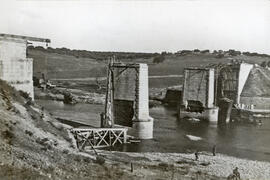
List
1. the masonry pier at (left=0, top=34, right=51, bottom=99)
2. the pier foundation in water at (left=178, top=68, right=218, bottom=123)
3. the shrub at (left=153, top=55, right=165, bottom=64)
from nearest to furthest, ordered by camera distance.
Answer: the masonry pier at (left=0, top=34, right=51, bottom=99) < the pier foundation in water at (left=178, top=68, right=218, bottom=123) < the shrub at (left=153, top=55, right=165, bottom=64)

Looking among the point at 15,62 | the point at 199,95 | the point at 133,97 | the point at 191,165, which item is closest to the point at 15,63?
the point at 15,62

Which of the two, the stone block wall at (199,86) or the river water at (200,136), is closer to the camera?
the river water at (200,136)

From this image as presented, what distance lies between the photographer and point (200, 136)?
33719 mm

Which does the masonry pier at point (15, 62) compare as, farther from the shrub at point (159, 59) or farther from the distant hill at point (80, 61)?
the shrub at point (159, 59)

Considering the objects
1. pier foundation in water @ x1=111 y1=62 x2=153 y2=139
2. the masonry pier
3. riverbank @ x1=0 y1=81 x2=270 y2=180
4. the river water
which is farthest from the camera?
pier foundation in water @ x1=111 y1=62 x2=153 y2=139

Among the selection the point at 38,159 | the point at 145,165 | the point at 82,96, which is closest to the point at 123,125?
the point at 145,165

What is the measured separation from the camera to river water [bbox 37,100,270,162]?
88.5 feet

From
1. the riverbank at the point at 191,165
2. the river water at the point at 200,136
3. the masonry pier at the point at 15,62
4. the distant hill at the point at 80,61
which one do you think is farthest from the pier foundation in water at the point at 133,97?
the distant hill at the point at 80,61

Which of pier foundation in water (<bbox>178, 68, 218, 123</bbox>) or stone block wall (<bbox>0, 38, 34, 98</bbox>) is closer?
stone block wall (<bbox>0, 38, 34, 98</bbox>)

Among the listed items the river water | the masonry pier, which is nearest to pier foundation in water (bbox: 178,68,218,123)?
the river water

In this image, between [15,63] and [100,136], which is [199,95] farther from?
[15,63]

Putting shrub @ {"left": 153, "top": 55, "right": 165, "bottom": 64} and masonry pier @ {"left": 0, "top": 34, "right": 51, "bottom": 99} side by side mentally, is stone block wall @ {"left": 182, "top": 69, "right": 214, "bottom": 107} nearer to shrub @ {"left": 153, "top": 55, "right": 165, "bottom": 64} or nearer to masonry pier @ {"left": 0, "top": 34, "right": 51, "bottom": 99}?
masonry pier @ {"left": 0, "top": 34, "right": 51, "bottom": 99}

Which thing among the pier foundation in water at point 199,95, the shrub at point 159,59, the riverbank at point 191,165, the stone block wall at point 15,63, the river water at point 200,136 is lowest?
the river water at point 200,136

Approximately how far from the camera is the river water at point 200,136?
2697cm
